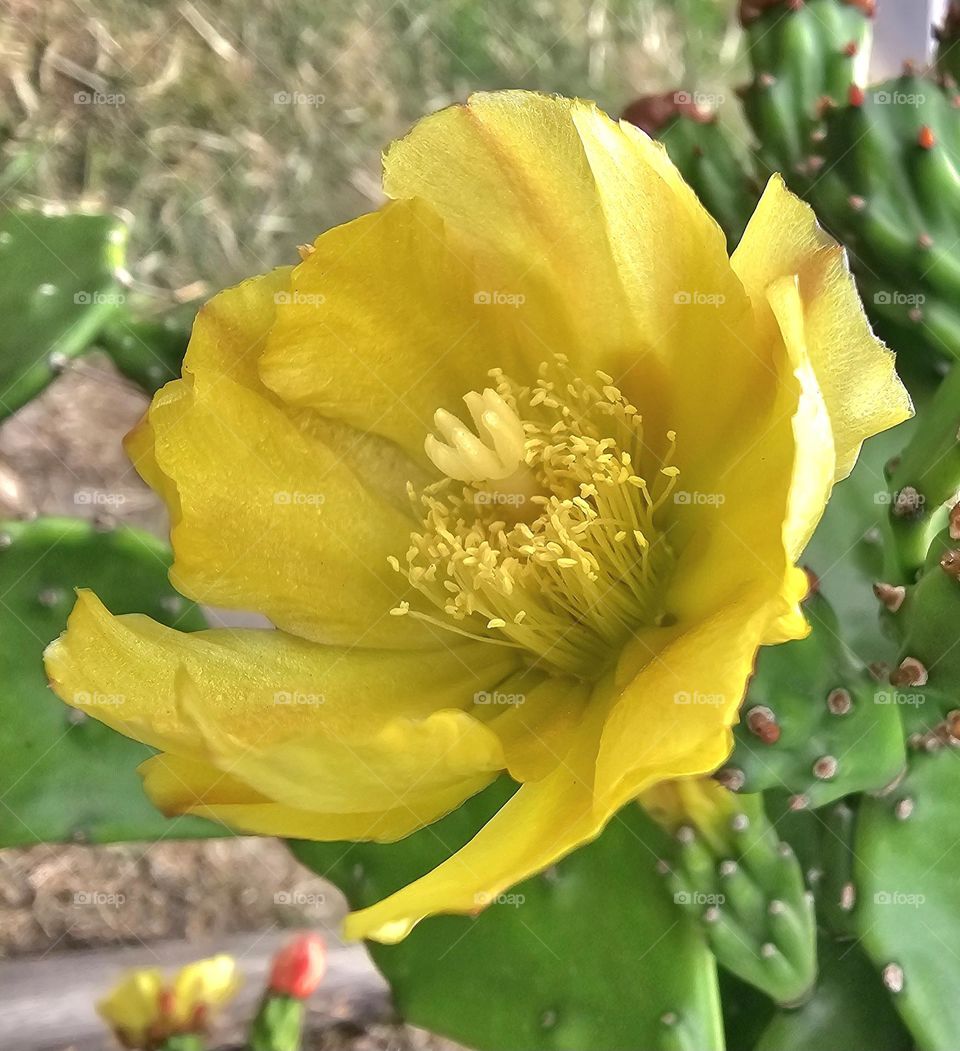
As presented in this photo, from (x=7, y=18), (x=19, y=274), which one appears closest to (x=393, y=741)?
(x=19, y=274)

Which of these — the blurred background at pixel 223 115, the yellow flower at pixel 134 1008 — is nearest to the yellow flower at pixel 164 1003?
the yellow flower at pixel 134 1008

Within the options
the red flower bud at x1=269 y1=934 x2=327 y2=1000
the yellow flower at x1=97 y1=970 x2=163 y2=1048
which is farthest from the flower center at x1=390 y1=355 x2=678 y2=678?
the yellow flower at x1=97 y1=970 x2=163 y2=1048

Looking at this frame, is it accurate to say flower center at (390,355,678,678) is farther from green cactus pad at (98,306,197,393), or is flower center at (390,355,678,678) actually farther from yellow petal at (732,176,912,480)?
green cactus pad at (98,306,197,393)

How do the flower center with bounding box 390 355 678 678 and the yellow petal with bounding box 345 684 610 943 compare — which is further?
the flower center with bounding box 390 355 678 678

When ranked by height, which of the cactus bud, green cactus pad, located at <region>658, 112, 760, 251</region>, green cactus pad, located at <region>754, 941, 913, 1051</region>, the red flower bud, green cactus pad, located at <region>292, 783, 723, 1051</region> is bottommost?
the red flower bud

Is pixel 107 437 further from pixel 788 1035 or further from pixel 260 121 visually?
pixel 788 1035

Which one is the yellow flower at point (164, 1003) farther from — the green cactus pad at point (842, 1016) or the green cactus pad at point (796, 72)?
the green cactus pad at point (796, 72)
